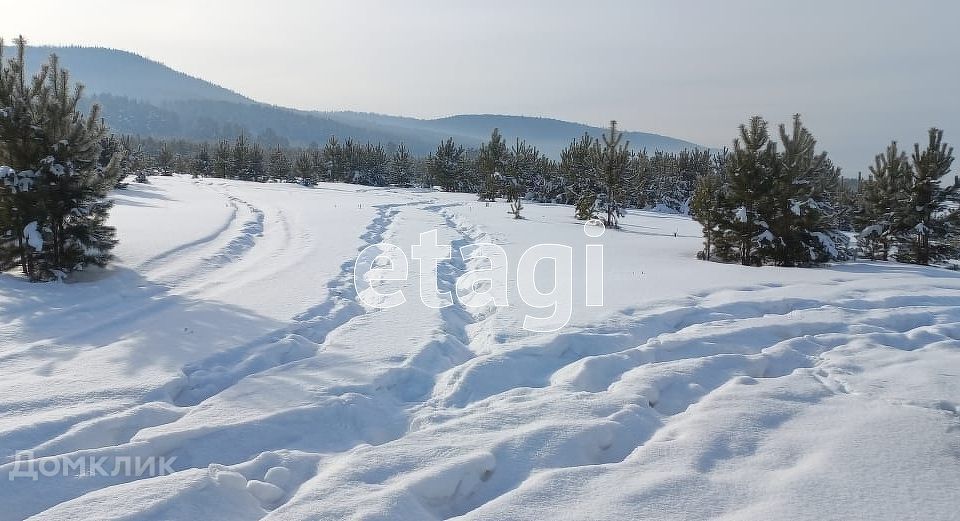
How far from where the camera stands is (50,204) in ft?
29.6

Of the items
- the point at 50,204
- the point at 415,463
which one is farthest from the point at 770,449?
the point at 50,204

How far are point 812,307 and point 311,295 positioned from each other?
794cm

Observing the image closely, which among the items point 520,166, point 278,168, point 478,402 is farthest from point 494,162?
point 278,168

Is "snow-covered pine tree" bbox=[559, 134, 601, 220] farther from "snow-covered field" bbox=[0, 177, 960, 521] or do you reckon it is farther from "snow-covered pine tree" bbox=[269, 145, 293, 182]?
"snow-covered pine tree" bbox=[269, 145, 293, 182]

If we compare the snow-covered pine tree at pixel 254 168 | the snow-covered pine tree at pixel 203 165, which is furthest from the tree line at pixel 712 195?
the snow-covered pine tree at pixel 203 165

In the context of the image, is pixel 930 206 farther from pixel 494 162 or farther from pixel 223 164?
pixel 223 164

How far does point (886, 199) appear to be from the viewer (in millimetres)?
17828

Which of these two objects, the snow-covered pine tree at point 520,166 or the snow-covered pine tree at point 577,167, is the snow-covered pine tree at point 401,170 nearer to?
the snow-covered pine tree at point 520,166

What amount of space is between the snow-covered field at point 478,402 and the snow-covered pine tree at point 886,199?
10228 mm

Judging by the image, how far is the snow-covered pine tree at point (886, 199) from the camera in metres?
17.4

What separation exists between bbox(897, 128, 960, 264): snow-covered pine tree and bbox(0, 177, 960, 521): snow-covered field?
32.5 feet

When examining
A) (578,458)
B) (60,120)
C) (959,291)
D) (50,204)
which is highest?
(60,120)

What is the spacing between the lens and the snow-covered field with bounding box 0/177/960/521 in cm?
339

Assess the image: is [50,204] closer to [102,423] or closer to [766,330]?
[102,423]
